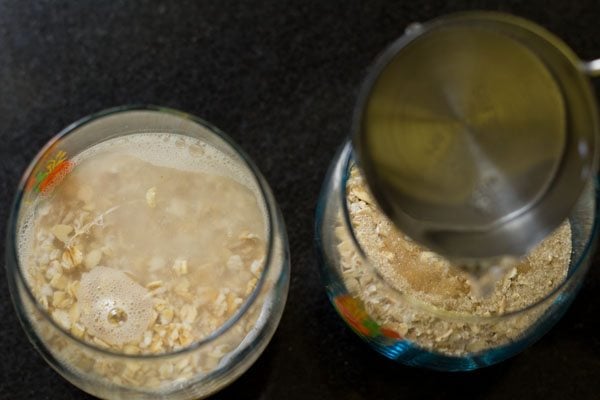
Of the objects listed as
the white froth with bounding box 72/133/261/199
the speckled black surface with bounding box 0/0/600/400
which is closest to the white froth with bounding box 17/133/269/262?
the white froth with bounding box 72/133/261/199

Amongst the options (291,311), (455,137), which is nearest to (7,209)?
(291,311)

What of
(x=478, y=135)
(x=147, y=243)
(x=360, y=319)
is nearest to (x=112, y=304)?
(x=147, y=243)

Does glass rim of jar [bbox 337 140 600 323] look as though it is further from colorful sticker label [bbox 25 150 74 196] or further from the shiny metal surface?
colorful sticker label [bbox 25 150 74 196]

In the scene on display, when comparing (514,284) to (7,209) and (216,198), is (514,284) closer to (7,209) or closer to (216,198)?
(216,198)

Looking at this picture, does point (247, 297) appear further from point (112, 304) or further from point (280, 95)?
point (280, 95)

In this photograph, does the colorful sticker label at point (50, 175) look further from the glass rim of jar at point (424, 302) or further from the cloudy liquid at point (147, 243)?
the glass rim of jar at point (424, 302)

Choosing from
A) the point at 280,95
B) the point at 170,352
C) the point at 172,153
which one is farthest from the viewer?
the point at 280,95
